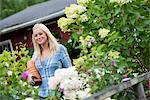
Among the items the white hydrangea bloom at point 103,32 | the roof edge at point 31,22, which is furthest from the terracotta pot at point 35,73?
the roof edge at point 31,22

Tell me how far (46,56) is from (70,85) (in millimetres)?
1367

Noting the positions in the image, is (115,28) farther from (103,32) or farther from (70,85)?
(70,85)

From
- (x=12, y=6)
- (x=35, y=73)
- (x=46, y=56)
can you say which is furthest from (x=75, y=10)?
(x=12, y=6)

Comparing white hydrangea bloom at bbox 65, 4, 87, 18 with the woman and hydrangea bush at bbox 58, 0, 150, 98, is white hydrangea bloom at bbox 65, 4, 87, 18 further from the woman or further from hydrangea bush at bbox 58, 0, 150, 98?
the woman

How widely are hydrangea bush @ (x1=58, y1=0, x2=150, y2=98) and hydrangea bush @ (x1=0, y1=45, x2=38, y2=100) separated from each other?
2.47ft

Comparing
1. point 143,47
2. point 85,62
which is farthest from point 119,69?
point 143,47

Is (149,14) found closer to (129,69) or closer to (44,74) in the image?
(129,69)

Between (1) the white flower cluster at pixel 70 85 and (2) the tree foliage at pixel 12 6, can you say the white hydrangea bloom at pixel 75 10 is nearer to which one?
(1) the white flower cluster at pixel 70 85

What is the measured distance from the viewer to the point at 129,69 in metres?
4.15

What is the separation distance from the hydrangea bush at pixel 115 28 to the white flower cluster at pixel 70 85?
25.4 inches

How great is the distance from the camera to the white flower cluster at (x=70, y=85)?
10.1ft

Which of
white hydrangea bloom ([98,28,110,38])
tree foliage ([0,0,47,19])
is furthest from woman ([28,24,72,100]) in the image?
tree foliage ([0,0,47,19])

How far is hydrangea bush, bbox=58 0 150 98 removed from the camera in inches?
160

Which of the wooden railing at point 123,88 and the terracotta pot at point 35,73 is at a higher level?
the terracotta pot at point 35,73
